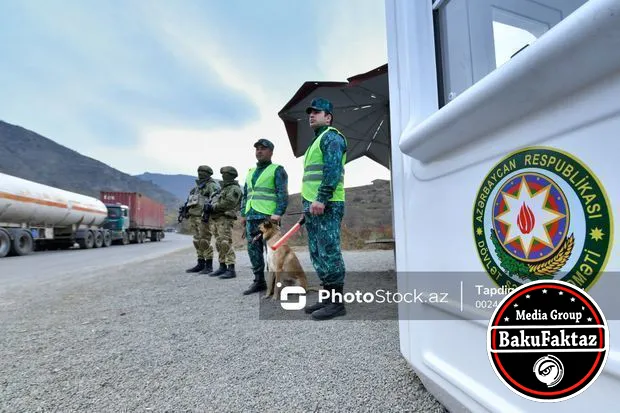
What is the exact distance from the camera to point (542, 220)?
916 millimetres

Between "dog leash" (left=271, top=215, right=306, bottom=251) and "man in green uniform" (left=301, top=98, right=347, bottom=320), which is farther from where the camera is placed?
"dog leash" (left=271, top=215, right=306, bottom=251)

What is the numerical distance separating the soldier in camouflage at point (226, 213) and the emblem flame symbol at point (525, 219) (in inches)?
183

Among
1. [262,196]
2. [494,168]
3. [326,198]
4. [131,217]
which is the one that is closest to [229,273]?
[262,196]

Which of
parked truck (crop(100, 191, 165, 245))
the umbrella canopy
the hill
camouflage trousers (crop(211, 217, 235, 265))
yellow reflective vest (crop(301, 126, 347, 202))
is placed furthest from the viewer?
the hill

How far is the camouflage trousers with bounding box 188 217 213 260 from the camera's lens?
6008 millimetres

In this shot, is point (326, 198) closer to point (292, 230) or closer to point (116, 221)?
point (292, 230)

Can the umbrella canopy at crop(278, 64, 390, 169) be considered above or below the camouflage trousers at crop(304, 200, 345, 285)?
above

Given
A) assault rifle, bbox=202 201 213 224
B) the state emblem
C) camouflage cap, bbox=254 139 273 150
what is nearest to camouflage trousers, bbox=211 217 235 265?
assault rifle, bbox=202 201 213 224

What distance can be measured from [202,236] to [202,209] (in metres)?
0.49

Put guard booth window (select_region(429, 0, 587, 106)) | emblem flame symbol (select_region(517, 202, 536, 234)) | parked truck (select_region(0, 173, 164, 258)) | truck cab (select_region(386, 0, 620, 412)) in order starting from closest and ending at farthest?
truck cab (select_region(386, 0, 620, 412)) < emblem flame symbol (select_region(517, 202, 536, 234)) < guard booth window (select_region(429, 0, 587, 106)) < parked truck (select_region(0, 173, 164, 258))

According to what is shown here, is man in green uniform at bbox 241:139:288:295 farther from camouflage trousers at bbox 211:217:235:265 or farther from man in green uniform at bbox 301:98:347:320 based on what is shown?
camouflage trousers at bbox 211:217:235:265

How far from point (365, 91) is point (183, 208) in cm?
386

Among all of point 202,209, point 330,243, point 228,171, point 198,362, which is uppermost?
point 228,171

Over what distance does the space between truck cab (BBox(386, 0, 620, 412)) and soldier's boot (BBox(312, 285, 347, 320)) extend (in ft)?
4.17
